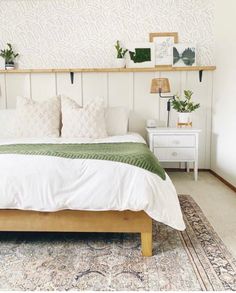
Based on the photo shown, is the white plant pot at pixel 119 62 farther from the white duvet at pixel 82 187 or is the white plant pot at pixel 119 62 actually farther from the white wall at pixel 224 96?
the white duvet at pixel 82 187

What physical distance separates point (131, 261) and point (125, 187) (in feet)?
1.40

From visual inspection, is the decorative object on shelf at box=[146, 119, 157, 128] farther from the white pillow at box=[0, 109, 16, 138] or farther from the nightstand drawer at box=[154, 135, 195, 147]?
the white pillow at box=[0, 109, 16, 138]

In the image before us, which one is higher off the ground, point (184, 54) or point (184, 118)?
point (184, 54)

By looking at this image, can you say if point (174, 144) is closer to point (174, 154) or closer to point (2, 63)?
point (174, 154)

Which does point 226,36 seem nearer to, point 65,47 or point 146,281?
point 65,47

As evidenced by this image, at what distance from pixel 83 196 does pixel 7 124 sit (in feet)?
6.53

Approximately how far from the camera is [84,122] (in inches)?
122

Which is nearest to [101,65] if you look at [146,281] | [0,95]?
[0,95]

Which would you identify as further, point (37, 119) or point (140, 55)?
point (140, 55)

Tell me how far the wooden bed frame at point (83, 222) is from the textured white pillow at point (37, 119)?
4.58ft

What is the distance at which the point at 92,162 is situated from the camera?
5.91 ft

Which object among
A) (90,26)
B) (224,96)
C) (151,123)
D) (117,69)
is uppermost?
(90,26)

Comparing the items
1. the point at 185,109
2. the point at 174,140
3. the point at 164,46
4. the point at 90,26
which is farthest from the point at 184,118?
the point at 90,26

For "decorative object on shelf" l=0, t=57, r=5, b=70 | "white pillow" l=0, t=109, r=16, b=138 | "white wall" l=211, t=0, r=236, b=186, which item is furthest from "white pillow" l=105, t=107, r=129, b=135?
"decorative object on shelf" l=0, t=57, r=5, b=70
